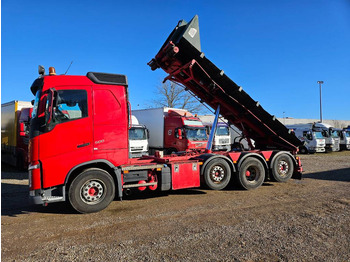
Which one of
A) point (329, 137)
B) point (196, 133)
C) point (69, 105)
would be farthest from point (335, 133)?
point (69, 105)

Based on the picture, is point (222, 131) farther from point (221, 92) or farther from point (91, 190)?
point (91, 190)

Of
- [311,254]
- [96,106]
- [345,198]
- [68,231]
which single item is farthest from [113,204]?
[345,198]

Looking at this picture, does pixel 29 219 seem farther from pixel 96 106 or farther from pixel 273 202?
pixel 273 202

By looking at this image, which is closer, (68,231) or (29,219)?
(68,231)

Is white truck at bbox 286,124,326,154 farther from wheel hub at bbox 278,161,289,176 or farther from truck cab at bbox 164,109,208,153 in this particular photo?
wheel hub at bbox 278,161,289,176

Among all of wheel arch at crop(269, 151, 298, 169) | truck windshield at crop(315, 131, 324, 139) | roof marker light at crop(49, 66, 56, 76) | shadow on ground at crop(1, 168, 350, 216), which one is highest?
roof marker light at crop(49, 66, 56, 76)

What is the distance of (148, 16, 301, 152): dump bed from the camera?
7.05 meters

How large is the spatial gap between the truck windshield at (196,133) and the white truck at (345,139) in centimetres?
2076

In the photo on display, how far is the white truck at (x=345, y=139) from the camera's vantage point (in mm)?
27078

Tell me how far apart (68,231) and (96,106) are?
8.62 ft

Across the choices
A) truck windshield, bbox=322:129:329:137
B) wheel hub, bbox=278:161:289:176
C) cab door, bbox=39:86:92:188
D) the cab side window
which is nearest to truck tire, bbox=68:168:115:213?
cab door, bbox=39:86:92:188

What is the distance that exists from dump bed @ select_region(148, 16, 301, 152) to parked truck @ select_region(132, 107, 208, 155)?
512 centimetres

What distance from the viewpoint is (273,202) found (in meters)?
6.07

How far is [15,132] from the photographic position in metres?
12.0
